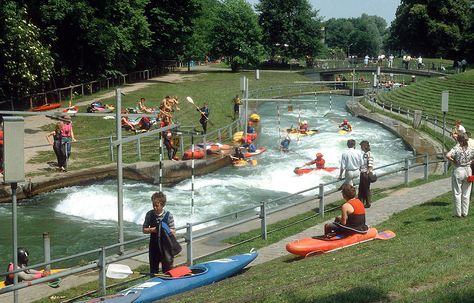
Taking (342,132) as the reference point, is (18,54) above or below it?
above

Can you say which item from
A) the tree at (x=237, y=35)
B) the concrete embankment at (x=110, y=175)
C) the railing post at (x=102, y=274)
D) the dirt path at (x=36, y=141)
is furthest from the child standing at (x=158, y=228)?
the tree at (x=237, y=35)

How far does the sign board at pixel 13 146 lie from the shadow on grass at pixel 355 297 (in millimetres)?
3932

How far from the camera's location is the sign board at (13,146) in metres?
8.48

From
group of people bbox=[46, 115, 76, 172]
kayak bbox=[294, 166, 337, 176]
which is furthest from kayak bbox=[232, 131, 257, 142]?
group of people bbox=[46, 115, 76, 172]

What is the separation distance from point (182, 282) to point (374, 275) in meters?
3.01

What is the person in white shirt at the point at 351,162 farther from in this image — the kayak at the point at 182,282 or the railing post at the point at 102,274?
the railing post at the point at 102,274

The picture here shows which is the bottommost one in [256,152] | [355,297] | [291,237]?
[256,152]

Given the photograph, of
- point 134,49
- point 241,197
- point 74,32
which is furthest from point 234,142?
point 134,49

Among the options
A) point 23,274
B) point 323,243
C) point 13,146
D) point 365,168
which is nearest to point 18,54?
point 365,168

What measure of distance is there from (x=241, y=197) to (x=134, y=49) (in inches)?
1253

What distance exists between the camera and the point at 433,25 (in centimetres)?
9144

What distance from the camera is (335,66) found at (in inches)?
3268

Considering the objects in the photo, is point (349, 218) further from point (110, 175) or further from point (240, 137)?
point (240, 137)

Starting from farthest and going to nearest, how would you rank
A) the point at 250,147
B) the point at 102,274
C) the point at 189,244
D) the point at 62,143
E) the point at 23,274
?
the point at 250,147
the point at 62,143
the point at 189,244
the point at 23,274
the point at 102,274
